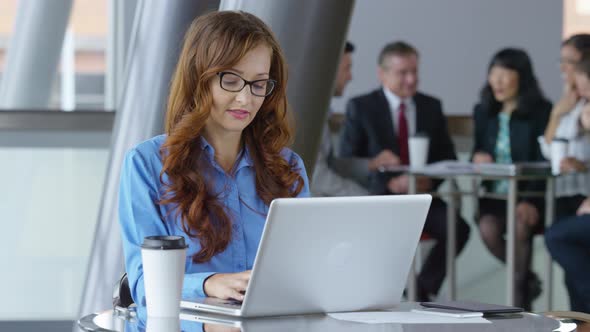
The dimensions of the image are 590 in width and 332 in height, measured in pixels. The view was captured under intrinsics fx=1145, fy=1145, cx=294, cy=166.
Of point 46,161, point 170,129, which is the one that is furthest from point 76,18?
point 170,129

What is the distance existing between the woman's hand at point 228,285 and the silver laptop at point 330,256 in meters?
0.02

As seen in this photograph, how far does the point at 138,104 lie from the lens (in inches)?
138

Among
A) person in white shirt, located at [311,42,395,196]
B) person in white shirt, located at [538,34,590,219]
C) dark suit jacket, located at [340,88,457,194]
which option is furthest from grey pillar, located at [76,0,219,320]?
person in white shirt, located at [538,34,590,219]

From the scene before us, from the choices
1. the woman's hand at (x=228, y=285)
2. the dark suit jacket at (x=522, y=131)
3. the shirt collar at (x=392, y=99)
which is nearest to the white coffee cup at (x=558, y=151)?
the dark suit jacket at (x=522, y=131)

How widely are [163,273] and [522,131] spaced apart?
4.09 meters

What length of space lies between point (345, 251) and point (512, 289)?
3.82 metres

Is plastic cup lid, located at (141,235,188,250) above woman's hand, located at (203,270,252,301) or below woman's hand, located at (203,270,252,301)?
above

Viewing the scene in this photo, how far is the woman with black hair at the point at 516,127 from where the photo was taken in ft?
18.6

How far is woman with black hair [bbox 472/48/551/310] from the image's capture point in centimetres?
568

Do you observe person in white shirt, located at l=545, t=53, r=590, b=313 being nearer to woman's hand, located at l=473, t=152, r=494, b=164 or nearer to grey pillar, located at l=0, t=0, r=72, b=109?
woman's hand, located at l=473, t=152, r=494, b=164

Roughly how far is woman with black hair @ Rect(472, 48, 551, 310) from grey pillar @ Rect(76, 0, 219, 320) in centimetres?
252

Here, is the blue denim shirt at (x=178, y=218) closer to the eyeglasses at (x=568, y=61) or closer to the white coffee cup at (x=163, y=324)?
the white coffee cup at (x=163, y=324)

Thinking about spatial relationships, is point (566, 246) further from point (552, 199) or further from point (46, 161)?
point (46, 161)

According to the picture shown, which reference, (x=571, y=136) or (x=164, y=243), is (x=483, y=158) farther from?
(x=164, y=243)
